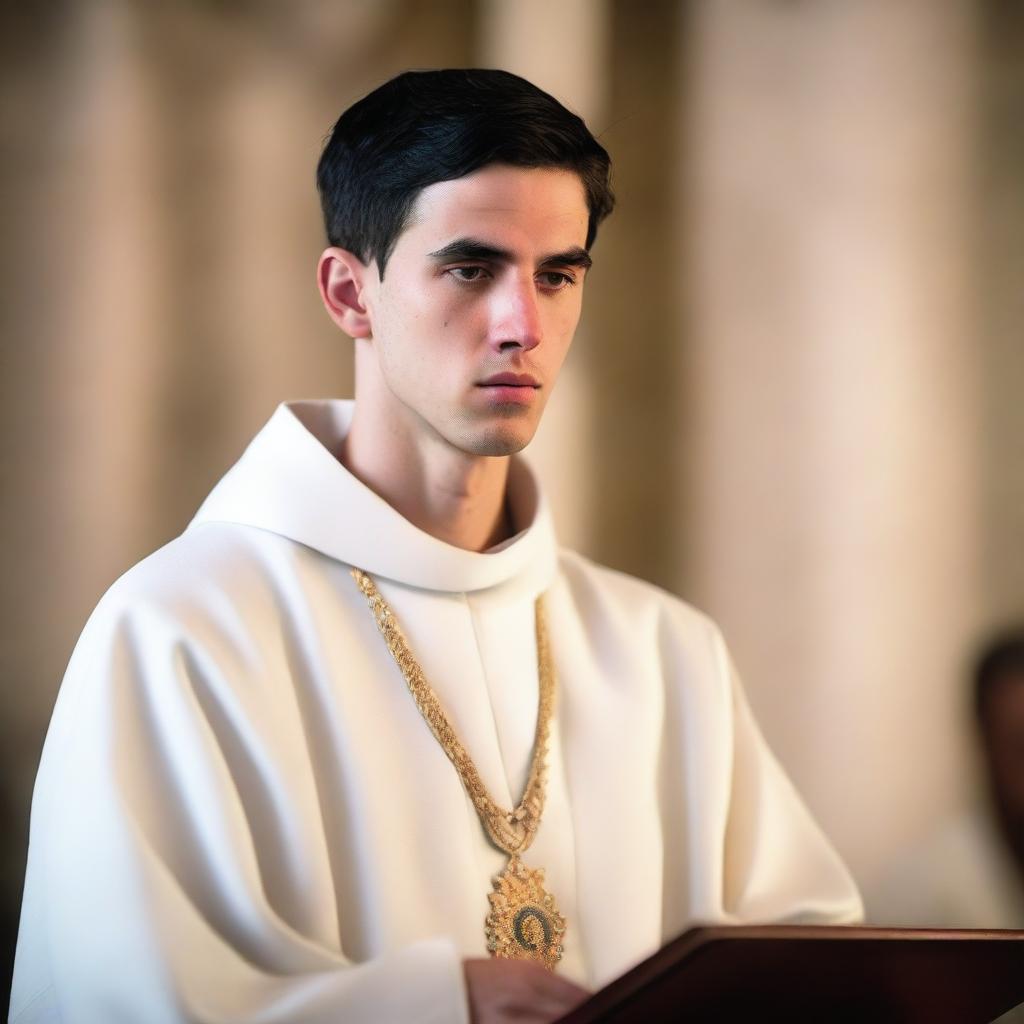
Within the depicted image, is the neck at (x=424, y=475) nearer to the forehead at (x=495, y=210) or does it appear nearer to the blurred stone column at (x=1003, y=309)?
the forehead at (x=495, y=210)

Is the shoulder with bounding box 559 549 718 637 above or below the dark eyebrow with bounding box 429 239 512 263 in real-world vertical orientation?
below

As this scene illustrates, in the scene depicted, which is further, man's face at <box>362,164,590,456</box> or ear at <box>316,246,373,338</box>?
ear at <box>316,246,373,338</box>

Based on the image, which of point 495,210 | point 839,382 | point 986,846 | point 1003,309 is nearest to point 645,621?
point 495,210

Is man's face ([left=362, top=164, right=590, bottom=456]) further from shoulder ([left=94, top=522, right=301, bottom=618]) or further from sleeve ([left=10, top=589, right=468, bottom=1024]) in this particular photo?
sleeve ([left=10, top=589, right=468, bottom=1024])

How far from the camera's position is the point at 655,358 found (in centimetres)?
325

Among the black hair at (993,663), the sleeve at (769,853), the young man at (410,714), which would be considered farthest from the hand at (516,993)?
the black hair at (993,663)

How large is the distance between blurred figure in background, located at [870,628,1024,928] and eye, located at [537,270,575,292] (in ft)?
5.83

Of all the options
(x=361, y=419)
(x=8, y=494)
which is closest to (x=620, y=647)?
(x=361, y=419)

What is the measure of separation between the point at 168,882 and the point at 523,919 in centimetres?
50

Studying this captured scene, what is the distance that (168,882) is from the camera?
60.2 inches

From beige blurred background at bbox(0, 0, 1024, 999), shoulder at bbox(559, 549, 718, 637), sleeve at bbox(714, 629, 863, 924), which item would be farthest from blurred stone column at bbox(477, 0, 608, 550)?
sleeve at bbox(714, 629, 863, 924)

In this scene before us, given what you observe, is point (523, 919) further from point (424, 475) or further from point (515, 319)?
point (515, 319)

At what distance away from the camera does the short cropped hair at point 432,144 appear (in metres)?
1.80

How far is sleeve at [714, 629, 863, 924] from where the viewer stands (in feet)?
6.63
